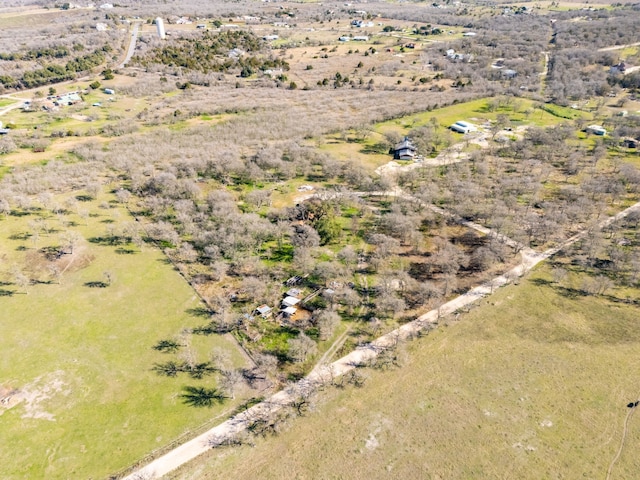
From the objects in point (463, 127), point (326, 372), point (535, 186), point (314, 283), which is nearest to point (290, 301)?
point (314, 283)

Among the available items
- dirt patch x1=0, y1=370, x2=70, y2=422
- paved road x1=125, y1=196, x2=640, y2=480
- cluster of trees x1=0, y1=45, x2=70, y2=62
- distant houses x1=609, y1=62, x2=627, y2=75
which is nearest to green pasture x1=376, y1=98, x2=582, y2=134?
distant houses x1=609, y1=62, x2=627, y2=75

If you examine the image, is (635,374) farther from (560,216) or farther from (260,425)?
(260,425)

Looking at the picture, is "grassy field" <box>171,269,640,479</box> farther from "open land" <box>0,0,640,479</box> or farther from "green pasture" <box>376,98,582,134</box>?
"green pasture" <box>376,98,582,134</box>

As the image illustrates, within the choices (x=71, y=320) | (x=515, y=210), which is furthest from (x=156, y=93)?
(x=515, y=210)

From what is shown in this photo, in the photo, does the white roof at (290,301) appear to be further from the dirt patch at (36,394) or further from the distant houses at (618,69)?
the distant houses at (618,69)

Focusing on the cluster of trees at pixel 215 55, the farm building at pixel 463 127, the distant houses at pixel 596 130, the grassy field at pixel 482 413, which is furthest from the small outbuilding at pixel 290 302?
the cluster of trees at pixel 215 55

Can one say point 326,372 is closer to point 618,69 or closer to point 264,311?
point 264,311

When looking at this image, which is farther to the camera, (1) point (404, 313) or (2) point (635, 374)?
(1) point (404, 313)
